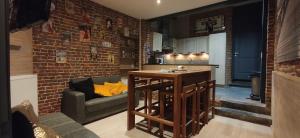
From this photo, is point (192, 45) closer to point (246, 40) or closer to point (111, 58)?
point (246, 40)

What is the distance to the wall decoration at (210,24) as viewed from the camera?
21.4 ft

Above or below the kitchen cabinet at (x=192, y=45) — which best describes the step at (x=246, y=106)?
below

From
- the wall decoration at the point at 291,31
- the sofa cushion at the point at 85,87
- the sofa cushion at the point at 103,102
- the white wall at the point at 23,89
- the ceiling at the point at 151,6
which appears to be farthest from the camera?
the ceiling at the point at 151,6

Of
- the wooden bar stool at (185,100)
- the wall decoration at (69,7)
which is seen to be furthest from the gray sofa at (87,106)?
the wooden bar stool at (185,100)

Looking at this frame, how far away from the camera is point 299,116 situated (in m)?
0.99

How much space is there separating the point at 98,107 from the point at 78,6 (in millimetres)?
2266

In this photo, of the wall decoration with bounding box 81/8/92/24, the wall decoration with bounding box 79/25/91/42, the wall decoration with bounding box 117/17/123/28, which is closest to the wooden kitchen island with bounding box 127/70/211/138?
the wall decoration with bounding box 79/25/91/42

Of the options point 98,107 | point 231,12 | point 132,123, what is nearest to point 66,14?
point 98,107

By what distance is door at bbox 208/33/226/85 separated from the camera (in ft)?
20.2

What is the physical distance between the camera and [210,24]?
22.4ft

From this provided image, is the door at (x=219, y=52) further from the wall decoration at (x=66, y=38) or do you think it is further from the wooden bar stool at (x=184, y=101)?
the wall decoration at (x=66, y=38)

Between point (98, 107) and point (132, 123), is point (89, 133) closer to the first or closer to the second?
point (132, 123)

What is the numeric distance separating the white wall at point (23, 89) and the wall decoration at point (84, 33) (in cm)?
128

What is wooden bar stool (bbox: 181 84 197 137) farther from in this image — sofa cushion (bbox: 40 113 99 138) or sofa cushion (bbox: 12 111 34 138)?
sofa cushion (bbox: 12 111 34 138)
